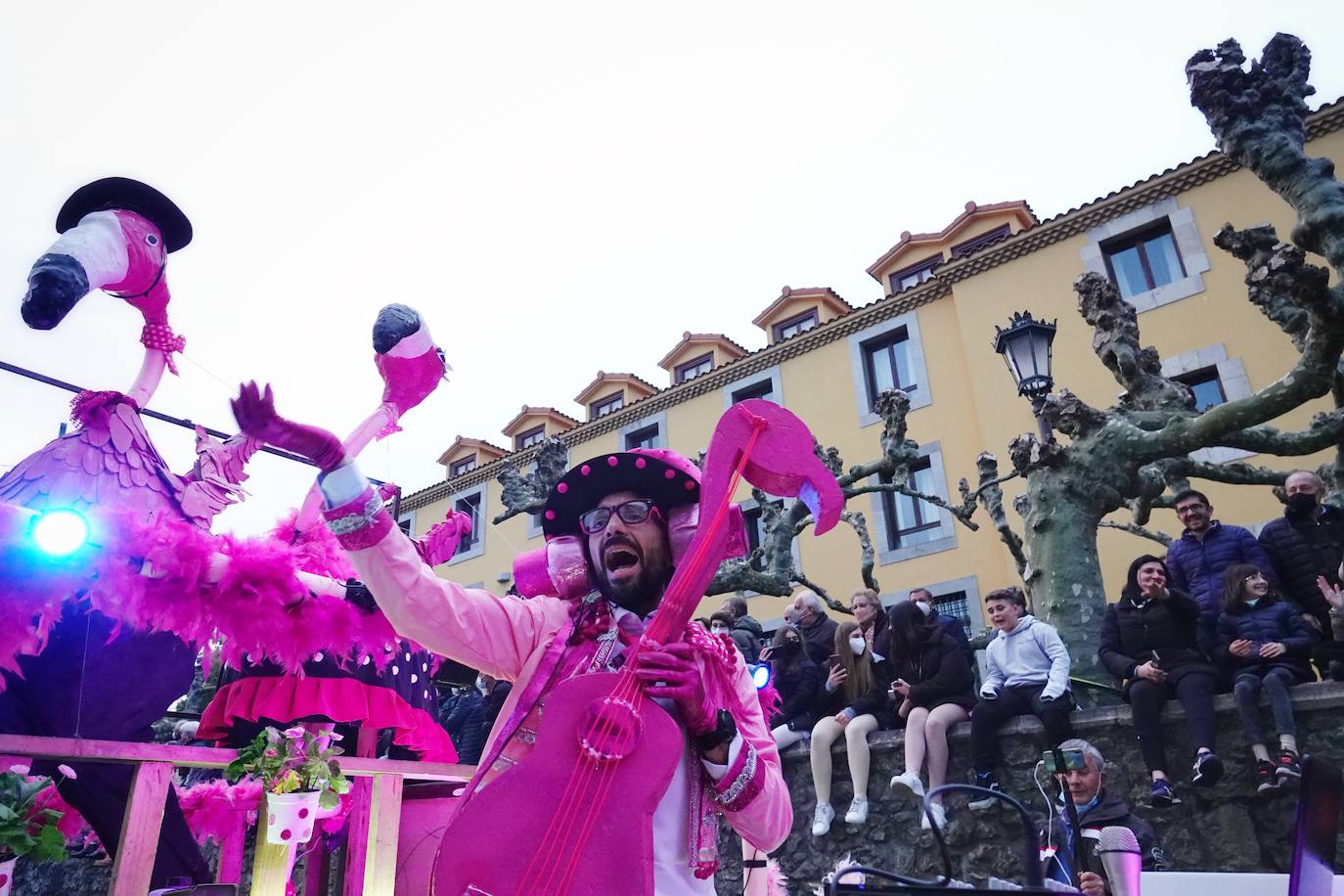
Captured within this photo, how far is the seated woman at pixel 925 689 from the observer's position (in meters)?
6.01

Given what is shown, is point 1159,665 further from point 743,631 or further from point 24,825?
point 24,825

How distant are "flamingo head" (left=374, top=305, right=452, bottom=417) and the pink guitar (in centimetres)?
118

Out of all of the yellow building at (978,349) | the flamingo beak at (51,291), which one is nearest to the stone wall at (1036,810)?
the flamingo beak at (51,291)

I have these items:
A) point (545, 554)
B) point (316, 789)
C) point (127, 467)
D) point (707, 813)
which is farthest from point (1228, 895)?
point (127, 467)

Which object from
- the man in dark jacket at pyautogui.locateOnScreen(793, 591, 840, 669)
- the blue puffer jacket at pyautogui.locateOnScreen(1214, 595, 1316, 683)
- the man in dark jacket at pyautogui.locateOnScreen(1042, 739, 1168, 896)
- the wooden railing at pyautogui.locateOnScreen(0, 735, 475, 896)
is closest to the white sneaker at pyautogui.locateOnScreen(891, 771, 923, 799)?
the man in dark jacket at pyautogui.locateOnScreen(1042, 739, 1168, 896)

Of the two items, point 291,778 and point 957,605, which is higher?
point 957,605

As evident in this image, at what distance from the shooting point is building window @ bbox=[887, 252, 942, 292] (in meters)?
18.9

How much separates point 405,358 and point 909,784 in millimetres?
4631

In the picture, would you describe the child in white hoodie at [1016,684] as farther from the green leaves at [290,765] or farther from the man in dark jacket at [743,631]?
the green leaves at [290,765]

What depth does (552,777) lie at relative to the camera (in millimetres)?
1969

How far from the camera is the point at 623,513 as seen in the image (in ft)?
8.61

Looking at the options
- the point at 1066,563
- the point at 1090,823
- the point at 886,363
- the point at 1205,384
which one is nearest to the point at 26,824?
the point at 1090,823

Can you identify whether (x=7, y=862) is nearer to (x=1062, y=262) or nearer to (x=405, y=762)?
(x=405, y=762)

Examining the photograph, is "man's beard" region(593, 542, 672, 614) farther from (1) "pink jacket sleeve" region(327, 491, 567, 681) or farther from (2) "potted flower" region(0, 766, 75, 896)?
(2) "potted flower" region(0, 766, 75, 896)
